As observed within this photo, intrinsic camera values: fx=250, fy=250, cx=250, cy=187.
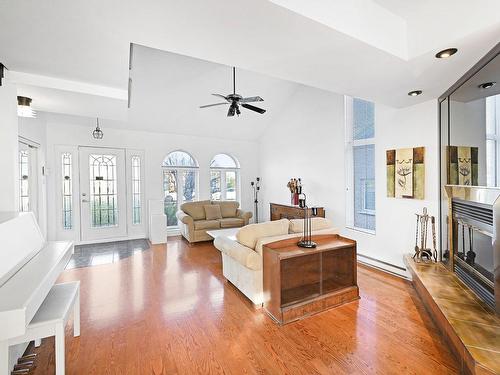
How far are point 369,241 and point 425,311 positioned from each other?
1621 millimetres

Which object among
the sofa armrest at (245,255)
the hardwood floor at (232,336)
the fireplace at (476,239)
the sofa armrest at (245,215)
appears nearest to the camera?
the hardwood floor at (232,336)

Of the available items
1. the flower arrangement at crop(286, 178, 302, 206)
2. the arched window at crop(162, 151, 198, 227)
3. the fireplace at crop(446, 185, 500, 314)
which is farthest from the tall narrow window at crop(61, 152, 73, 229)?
the fireplace at crop(446, 185, 500, 314)

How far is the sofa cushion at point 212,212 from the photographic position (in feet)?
20.4

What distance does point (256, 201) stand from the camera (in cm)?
780

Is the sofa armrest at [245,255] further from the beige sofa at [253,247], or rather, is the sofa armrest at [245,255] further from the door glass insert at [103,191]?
the door glass insert at [103,191]

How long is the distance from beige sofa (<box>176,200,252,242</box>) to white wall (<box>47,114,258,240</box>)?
0.80m

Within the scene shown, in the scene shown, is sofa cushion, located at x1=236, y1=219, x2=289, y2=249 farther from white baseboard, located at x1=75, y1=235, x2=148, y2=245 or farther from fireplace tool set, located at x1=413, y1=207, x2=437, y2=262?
white baseboard, located at x1=75, y1=235, x2=148, y2=245

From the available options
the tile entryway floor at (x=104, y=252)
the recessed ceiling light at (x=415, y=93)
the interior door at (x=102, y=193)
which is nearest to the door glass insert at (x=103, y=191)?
the interior door at (x=102, y=193)

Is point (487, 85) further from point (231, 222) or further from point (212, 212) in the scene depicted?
point (212, 212)

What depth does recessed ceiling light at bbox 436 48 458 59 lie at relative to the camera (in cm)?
200

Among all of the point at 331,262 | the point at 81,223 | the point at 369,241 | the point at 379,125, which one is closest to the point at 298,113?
the point at 379,125

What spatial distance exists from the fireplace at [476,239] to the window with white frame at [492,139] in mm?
122

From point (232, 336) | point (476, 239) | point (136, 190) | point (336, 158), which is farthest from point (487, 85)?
point (136, 190)

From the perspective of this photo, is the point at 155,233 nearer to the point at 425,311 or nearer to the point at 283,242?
the point at 283,242
